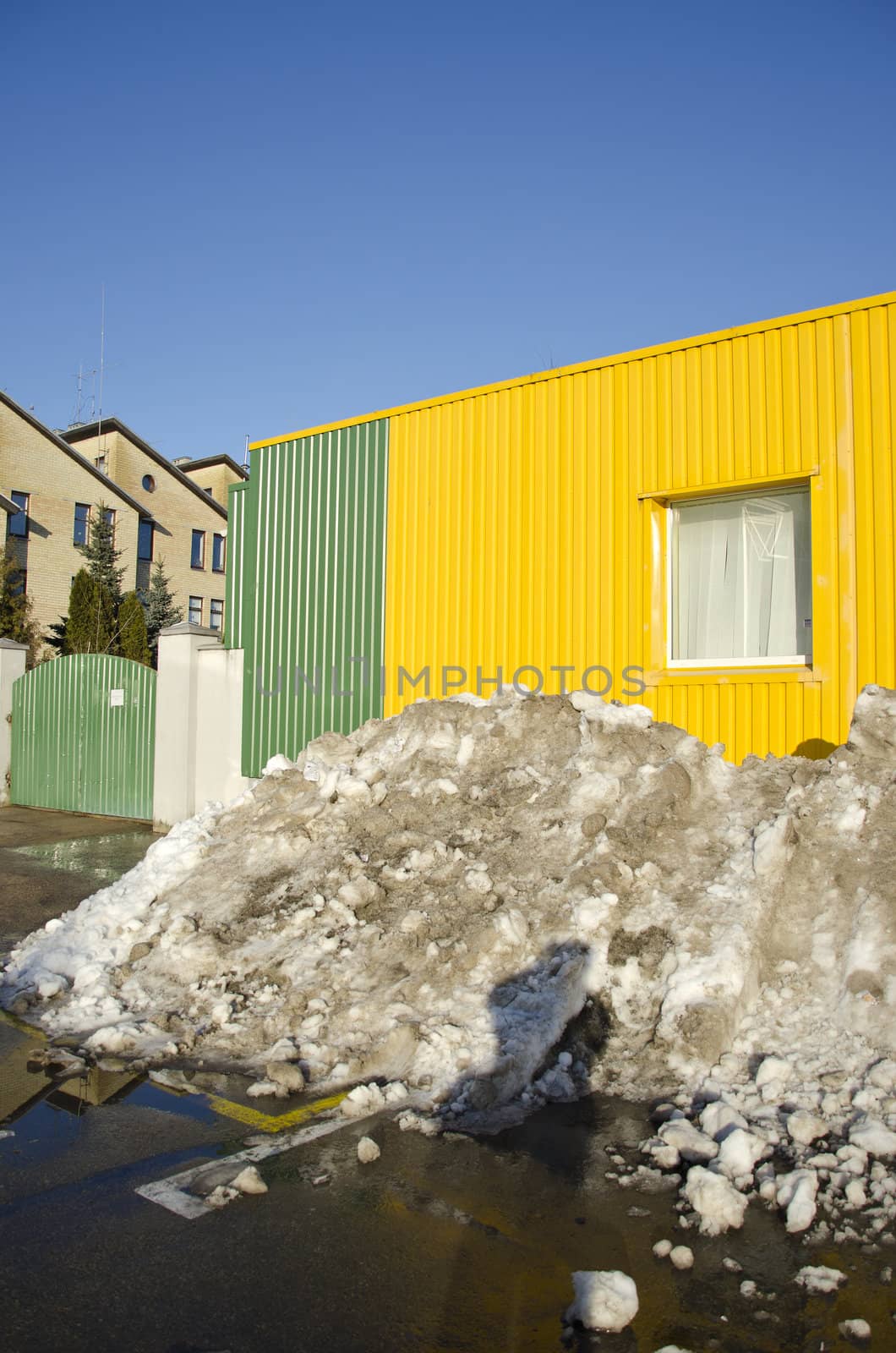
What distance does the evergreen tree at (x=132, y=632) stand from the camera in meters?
28.9

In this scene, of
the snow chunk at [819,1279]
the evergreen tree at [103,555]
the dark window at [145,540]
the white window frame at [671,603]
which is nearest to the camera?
the snow chunk at [819,1279]

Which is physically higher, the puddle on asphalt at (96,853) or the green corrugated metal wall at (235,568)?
the green corrugated metal wall at (235,568)

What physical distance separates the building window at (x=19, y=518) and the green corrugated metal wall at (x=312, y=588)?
22947mm

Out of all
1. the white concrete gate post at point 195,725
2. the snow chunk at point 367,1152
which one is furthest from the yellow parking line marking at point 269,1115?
the white concrete gate post at point 195,725

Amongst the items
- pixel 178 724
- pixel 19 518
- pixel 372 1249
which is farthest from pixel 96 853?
pixel 19 518

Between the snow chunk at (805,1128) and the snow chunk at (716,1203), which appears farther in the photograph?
the snow chunk at (805,1128)

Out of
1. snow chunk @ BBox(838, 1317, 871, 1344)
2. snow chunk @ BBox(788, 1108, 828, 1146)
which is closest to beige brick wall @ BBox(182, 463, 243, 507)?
snow chunk @ BBox(788, 1108, 828, 1146)

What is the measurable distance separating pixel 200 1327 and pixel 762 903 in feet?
11.9

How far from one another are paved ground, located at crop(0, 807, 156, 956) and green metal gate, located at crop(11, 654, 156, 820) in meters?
0.34

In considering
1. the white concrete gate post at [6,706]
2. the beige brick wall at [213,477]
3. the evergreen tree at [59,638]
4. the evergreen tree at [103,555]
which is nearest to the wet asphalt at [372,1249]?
the white concrete gate post at [6,706]

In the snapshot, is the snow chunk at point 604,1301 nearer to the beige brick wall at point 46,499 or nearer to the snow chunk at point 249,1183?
the snow chunk at point 249,1183

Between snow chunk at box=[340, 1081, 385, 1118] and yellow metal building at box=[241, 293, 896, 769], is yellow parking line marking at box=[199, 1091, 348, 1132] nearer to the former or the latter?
snow chunk at box=[340, 1081, 385, 1118]

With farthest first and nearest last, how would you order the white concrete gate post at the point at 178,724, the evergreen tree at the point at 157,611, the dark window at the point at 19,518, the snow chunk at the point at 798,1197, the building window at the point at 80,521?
1. the building window at the point at 80,521
2. the evergreen tree at the point at 157,611
3. the dark window at the point at 19,518
4. the white concrete gate post at the point at 178,724
5. the snow chunk at the point at 798,1197

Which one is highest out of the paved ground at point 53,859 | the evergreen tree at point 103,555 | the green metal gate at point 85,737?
the evergreen tree at point 103,555
